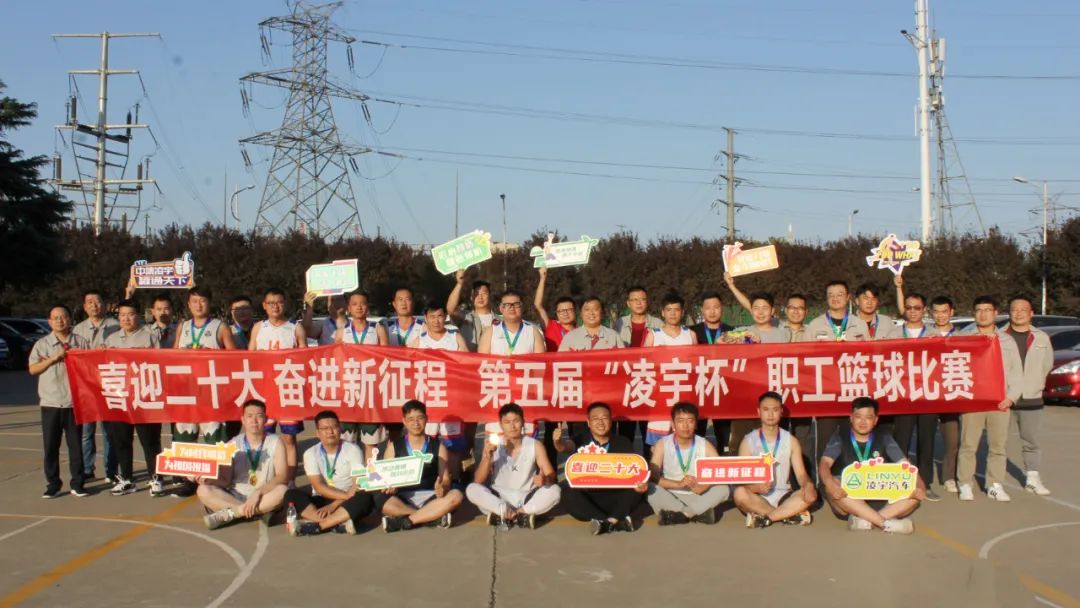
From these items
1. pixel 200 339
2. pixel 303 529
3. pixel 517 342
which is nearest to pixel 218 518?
pixel 303 529

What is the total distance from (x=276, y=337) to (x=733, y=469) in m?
4.41

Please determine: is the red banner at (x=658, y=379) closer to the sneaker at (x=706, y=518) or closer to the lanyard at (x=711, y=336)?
the lanyard at (x=711, y=336)

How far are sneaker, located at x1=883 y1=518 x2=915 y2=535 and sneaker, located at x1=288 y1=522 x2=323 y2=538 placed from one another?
440 centimetres

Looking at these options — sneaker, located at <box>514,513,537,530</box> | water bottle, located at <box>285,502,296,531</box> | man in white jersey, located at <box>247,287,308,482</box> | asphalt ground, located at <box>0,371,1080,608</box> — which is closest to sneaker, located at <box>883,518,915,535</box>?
asphalt ground, located at <box>0,371,1080,608</box>

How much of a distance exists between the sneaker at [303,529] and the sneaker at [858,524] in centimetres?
414

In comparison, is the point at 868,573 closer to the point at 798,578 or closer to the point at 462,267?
the point at 798,578

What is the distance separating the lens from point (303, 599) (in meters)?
5.91

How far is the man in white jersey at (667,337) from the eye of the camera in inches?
339

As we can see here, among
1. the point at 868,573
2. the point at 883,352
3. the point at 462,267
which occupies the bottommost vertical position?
the point at 868,573

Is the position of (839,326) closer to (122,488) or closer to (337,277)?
(337,277)

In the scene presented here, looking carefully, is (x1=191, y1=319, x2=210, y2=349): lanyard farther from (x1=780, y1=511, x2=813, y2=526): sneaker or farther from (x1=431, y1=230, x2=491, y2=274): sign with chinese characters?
(x1=780, y1=511, x2=813, y2=526): sneaker

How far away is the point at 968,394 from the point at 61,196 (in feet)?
88.8

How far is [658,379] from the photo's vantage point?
28.7 feet

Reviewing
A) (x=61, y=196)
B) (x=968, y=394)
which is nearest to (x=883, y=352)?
(x=968, y=394)
